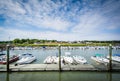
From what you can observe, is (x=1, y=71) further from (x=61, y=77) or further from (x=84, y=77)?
(x=84, y=77)

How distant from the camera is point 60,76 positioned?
25.6 feet

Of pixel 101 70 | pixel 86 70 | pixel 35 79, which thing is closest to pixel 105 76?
pixel 101 70

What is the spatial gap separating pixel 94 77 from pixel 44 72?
3282mm

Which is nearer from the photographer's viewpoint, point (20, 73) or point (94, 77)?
point (94, 77)

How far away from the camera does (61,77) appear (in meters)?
7.65

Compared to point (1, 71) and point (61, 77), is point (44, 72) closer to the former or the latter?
point (61, 77)

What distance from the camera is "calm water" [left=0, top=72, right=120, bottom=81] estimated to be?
733 cm

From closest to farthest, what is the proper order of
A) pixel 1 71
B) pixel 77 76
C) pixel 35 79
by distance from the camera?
pixel 35 79 < pixel 77 76 < pixel 1 71

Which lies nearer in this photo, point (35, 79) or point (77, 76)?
point (35, 79)

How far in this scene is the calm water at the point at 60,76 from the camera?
289 inches

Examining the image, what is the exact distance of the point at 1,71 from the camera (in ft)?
27.3

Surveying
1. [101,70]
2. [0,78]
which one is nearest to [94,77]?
[101,70]

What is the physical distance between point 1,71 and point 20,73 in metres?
1.29

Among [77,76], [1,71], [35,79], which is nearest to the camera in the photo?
[35,79]
